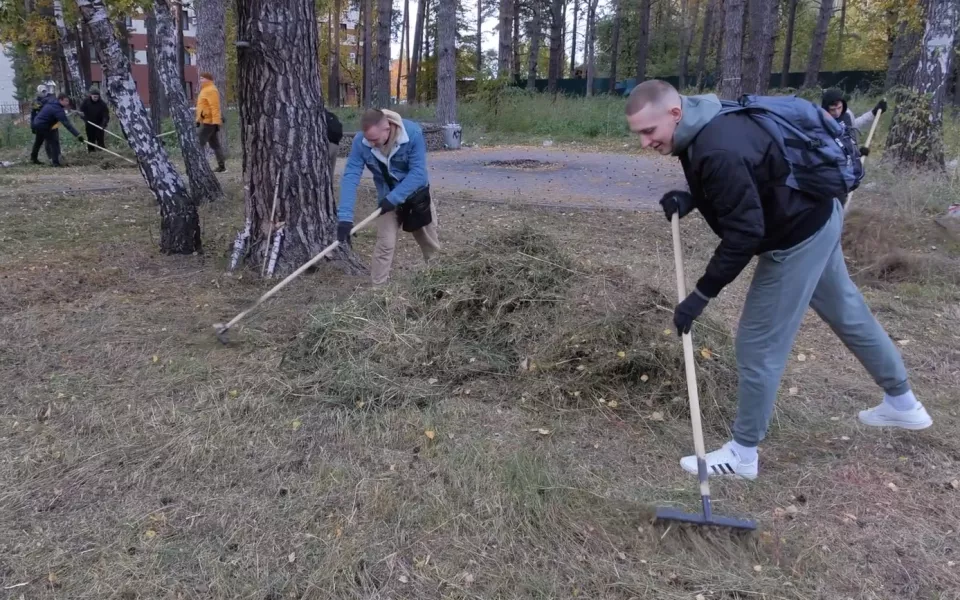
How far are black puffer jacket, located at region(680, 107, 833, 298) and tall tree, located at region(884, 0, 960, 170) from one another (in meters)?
7.81

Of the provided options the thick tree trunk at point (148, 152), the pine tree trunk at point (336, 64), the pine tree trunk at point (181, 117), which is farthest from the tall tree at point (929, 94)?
the pine tree trunk at point (336, 64)

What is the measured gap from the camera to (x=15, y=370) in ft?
14.2

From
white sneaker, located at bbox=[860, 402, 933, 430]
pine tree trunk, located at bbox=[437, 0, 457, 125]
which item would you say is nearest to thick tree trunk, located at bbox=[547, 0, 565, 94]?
pine tree trunk, located at bbox=[437, 0, 457, 125]

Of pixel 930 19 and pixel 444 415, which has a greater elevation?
pixel 930 19

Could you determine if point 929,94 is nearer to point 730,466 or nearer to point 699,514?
point 730,466

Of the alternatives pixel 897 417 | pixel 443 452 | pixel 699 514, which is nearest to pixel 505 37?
pixel 897 417

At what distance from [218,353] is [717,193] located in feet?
10.7

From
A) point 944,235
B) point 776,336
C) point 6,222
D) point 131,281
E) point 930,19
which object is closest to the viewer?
point 776,336

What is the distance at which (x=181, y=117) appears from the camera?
376 inches

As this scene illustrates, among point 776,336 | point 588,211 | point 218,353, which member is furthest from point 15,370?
point 588,211

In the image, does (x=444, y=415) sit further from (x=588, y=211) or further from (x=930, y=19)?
(x=930, y=19)

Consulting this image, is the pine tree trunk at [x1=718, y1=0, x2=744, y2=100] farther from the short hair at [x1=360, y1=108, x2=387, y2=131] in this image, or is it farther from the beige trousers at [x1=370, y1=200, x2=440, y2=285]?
the short hair at [x1=360, y1=108, x2=387, y2=131]

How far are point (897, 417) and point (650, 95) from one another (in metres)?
2.02

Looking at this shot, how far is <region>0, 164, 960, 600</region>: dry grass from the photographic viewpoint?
269cm
